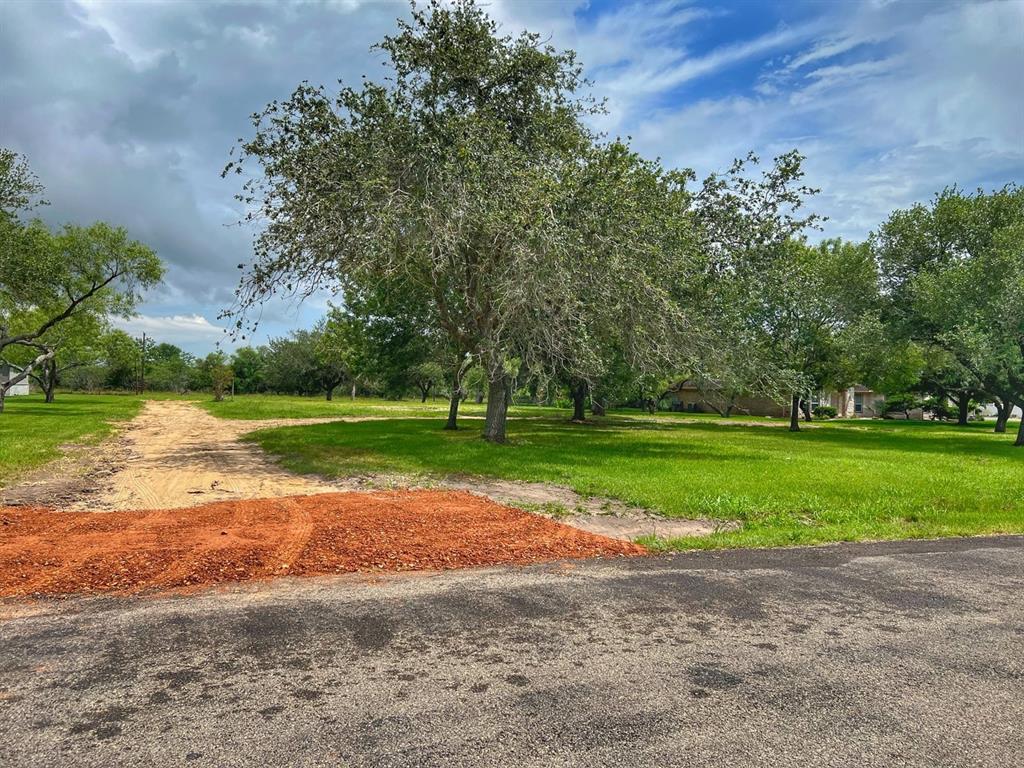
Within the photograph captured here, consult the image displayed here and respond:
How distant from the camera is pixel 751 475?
1223 cm

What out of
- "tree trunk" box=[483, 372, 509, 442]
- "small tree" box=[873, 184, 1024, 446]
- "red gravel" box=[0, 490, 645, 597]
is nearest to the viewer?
"red gravel" box=[0, 490, 645, 597]

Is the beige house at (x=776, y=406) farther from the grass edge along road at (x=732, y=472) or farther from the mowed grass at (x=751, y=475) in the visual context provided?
the mowed grass at (x=751, y=475)

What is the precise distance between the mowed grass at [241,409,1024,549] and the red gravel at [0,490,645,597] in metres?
1.94

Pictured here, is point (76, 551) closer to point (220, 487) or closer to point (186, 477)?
point (220, 487)

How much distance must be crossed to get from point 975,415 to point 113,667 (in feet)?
228

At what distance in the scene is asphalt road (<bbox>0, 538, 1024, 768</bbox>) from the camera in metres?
2.59

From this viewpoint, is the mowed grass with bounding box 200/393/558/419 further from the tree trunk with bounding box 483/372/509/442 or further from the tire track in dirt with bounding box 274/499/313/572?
the tire track in dirt with bounding box 274/499/313/572

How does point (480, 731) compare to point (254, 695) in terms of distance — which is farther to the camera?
point (254, 695)

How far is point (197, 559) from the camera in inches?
206

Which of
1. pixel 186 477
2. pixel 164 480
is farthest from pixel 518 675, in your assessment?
pixel 186 477

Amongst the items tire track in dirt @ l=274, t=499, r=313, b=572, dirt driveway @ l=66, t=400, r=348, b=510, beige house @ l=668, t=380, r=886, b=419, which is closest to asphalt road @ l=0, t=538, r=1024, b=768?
tire track in dirt @ l=274, t=499, r=313, b=572

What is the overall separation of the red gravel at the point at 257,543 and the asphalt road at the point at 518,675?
0.47 meters

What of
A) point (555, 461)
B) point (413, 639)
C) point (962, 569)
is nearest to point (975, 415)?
point (555, 461)

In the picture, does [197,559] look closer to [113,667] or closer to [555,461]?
[113,667]
